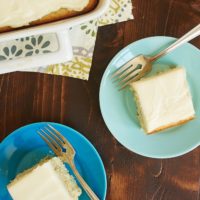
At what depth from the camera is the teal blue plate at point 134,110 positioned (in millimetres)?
1020

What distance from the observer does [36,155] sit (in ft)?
3.51

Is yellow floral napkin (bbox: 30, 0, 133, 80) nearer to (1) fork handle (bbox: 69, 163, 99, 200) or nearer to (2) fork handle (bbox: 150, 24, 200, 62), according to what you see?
(2) fork handle (bbox: 150, 24, 200, 62)

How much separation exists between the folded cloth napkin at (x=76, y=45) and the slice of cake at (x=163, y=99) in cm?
14

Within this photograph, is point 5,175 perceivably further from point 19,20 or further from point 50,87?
point 19,20

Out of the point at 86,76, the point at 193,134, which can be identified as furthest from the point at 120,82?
the point at 193,134

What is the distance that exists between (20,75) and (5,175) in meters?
0.26

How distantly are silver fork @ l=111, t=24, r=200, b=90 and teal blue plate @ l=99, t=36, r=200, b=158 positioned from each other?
13 mm

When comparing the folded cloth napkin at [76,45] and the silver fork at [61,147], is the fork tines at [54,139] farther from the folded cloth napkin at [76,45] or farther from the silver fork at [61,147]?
the folded cloth napkin at [76,45]

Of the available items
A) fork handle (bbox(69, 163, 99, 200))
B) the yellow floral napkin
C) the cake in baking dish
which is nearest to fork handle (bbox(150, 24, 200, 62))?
the yellow floral napkin

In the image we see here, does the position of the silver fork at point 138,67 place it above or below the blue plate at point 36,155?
above

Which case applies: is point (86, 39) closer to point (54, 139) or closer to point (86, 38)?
point (86, 38)

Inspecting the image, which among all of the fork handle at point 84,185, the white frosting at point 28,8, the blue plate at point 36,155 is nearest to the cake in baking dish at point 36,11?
the white frosting at point 28,8

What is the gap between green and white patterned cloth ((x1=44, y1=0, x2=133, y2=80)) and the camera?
103 centimetres

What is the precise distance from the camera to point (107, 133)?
3.47ft
